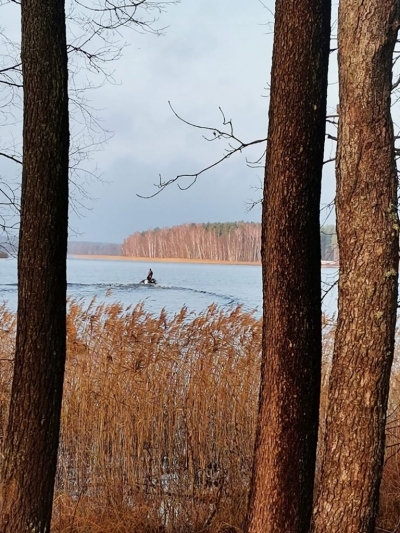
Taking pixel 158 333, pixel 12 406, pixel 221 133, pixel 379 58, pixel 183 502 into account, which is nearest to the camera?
pixel 379 58

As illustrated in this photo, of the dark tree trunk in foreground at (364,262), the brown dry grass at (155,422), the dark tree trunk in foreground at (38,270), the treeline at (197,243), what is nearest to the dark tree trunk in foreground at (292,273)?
the dark tree trunk in foreground at (364,262)

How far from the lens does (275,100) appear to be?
2412 millimetres

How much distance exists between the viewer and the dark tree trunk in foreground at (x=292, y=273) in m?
2.36

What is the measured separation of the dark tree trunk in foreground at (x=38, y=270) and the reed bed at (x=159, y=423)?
3.34 ft

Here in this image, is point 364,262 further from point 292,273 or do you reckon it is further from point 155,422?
point 155,422

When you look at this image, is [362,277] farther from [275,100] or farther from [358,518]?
[275,100]

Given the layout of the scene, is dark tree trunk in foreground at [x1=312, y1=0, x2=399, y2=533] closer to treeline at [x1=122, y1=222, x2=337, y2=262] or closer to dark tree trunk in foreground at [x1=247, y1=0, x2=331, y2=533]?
dark tree trunk in foreground at [x1=247, y1=0, x2=331, y2=533]

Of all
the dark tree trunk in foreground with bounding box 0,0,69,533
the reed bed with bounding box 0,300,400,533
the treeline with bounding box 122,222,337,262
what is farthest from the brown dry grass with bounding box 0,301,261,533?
the treeline with bounding box 122,222,337,262

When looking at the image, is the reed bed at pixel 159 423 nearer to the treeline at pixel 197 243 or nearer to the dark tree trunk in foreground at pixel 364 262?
the dark tree trunk in foreground at pixel 364 262

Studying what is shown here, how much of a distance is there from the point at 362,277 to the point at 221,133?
1.46 m

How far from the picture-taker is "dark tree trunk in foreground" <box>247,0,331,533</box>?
7.74 feet

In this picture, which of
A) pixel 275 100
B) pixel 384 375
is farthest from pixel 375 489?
pixel 275 100

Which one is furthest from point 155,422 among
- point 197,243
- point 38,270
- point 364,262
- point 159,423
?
point 197,243

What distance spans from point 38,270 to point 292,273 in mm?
1117
